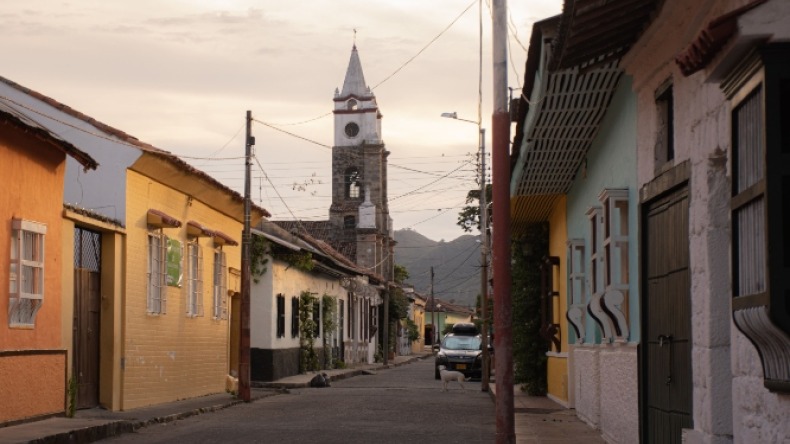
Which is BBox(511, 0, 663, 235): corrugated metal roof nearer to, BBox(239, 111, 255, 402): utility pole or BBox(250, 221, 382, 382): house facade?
BBox(239, 111, 255, 402): utility pole

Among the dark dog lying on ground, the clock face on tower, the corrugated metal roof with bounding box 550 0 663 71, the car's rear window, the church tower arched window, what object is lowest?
the dark dog lying on ground

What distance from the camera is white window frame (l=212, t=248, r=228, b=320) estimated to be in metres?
28.1

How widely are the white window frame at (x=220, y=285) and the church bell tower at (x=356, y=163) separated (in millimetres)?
50097

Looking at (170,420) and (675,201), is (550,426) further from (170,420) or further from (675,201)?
(675,201)

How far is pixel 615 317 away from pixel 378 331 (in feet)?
172

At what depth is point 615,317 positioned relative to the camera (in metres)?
13.0

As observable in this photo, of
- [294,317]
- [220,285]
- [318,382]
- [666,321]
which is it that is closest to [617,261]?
[666,321]

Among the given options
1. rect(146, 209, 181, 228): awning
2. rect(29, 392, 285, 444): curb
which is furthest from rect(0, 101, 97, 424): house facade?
rect(146, 209, 181, 228): awning

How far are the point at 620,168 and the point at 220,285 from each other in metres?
15.9

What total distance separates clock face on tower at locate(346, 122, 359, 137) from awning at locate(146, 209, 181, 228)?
58.3 metres

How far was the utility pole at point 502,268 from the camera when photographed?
12281 mm

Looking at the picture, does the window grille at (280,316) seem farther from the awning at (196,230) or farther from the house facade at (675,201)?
the house facade at (675,201)

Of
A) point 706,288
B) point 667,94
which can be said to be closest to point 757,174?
point 706,288

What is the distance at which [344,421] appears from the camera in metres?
19.1
